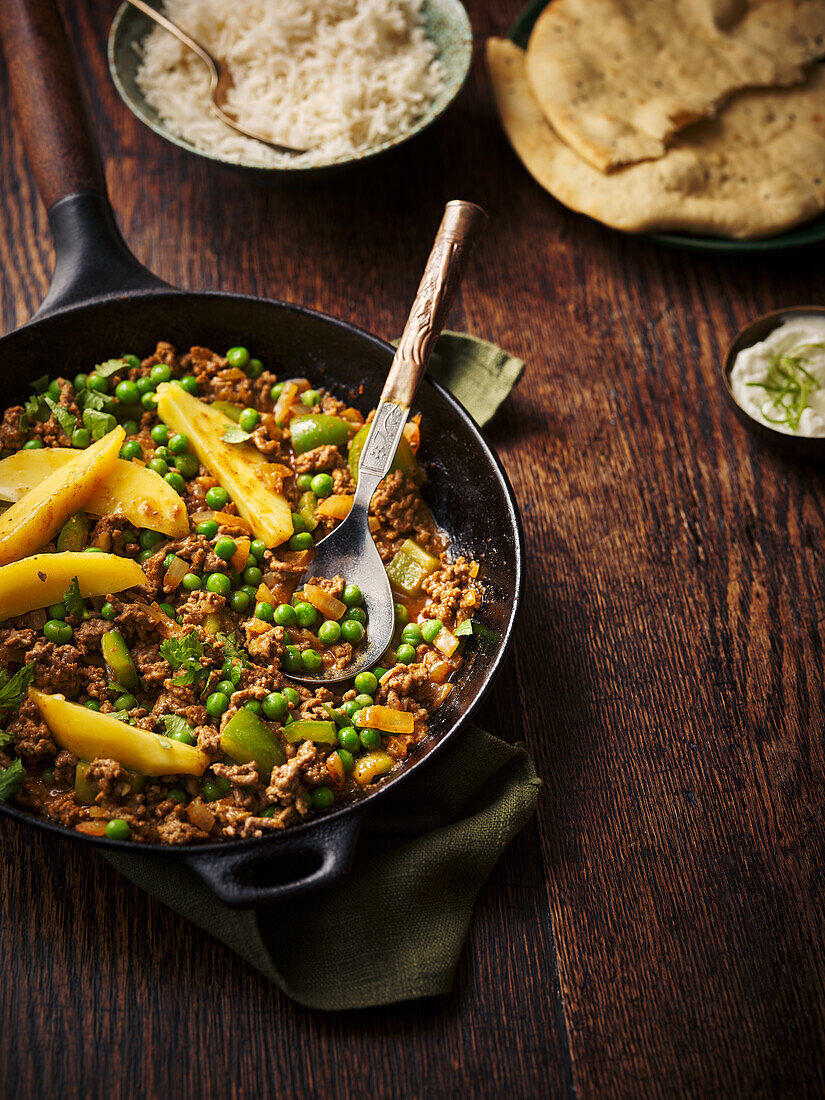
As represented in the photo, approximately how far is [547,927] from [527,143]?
4096mm

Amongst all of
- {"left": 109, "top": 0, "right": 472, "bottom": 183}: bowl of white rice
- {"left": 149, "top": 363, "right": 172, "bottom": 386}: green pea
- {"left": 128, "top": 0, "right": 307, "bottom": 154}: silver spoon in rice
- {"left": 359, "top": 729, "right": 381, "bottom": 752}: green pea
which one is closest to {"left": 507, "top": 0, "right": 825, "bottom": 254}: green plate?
{"left": 109, "top": 0, "right": 472, "bottom": 183}: bowl of white rice

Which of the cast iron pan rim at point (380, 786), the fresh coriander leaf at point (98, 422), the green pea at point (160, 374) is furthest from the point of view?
the green pea at point (160, 374)

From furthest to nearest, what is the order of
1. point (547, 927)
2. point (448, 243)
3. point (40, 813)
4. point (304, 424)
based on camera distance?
1. point (304, 424)
2. point (448, 243)
3. point (547, 927)
4. point (40, 813)

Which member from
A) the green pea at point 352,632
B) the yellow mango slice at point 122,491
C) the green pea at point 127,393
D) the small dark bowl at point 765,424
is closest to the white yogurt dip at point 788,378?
the small dark bowl at point 765,424

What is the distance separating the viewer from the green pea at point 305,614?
3.63 meters

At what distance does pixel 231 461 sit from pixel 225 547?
0.43 meters

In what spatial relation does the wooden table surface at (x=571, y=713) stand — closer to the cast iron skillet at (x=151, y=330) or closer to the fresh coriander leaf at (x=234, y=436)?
the cast iron skillet at (x=151, y=330)

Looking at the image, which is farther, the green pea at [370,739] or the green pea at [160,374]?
the green pea at [160,374]

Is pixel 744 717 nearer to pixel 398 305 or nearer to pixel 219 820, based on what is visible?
pixel 219 820

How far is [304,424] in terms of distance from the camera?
4016 mm

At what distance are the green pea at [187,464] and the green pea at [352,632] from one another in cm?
98

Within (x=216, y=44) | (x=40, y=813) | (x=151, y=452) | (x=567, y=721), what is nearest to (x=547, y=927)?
(x=567, y=721)

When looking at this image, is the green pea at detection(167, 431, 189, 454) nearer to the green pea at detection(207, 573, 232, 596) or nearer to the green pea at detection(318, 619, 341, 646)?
the green pea at detection(207, 573, 232, 596)

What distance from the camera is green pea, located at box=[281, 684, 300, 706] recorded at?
3.40 metres
